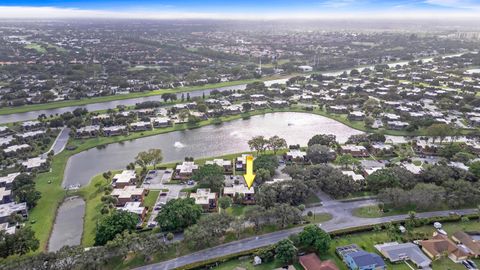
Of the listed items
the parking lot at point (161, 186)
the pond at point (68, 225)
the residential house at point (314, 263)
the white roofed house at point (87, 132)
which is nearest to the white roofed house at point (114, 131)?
the white roofed house at point (87, 132)

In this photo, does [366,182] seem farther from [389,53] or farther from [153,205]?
[389,53]

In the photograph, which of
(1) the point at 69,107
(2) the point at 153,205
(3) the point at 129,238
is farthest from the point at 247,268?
(1) the point at 69,107

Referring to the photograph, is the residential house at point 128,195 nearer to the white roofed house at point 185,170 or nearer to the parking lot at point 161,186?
the parking lot at point 161,186

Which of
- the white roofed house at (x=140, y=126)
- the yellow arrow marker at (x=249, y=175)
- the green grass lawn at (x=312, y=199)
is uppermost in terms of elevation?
the white roofed house at (x=140, y=126)

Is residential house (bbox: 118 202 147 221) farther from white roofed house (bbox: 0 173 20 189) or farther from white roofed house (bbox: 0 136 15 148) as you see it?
white roofed house (bbox: 0 136 15 148)

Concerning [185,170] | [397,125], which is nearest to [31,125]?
[185,170]

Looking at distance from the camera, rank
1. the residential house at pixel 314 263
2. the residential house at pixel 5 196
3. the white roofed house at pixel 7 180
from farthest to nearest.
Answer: the white roofed house at pixel 7 180
the residential house at pixel 5 196
the residential house at pixel 314 263

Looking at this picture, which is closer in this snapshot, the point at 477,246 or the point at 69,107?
the point at 477,246
